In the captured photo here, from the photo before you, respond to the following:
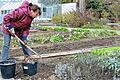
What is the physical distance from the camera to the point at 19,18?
7180mm

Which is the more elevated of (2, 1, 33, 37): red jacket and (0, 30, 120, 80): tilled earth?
(2, 1, 33, 37): red jacket

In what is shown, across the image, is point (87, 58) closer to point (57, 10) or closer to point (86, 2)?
point (86, 2)

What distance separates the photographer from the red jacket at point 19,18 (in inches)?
277

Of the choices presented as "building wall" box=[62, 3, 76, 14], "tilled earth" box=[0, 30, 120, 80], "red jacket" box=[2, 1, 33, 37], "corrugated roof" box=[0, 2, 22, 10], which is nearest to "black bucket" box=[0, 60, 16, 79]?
"tilled earth" box=[0, 30, 120, 80]

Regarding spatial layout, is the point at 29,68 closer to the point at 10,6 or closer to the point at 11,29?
the point at 11,29

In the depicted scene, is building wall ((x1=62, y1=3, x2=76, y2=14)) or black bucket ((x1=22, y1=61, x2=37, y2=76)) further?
building wall ((x1=62, y1=3, x2=76, y2=14))

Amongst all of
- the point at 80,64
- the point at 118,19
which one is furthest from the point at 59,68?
the point at 118,19

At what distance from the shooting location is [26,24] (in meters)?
7.32

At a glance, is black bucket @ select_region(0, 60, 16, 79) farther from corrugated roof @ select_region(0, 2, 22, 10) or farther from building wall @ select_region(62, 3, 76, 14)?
corrugated roof @ select_region(0, 2, 22, 10)

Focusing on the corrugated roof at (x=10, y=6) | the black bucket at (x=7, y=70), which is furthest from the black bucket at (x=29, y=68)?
the corrugated roof at (x=10, y=6)

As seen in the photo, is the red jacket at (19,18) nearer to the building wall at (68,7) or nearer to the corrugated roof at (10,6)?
the building wall at (68,7)

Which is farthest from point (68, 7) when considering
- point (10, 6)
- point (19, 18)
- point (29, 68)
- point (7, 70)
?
point (7, 70)

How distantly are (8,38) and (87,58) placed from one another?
1.79 m

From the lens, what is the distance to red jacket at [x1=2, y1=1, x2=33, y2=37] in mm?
7027
